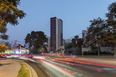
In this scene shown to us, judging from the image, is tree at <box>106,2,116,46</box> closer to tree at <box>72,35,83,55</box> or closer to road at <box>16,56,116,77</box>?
road at <box>16,56,116,77</box>

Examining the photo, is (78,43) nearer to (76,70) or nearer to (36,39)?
(36,39)

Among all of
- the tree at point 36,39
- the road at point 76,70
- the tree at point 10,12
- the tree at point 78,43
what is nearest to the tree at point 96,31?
the tree at point 78,43

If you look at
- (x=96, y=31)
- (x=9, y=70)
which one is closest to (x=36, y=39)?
(x=96, y=31)

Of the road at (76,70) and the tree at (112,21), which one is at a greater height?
the tree at (112,21)

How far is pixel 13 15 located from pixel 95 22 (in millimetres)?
35938

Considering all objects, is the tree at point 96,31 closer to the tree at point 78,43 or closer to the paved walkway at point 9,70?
the tree at point 78,43

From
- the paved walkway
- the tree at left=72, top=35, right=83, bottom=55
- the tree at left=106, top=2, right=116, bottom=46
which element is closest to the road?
the paved walkway

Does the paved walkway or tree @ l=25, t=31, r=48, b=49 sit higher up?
tree @ l=25, t=31, r=48, b=49

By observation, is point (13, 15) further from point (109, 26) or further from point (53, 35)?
point (53, 35)

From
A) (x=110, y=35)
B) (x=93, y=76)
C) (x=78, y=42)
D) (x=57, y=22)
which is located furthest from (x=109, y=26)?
(x=57, y=22)

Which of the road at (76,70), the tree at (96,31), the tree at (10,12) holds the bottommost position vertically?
the road at (76,70)

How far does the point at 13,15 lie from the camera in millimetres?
7816

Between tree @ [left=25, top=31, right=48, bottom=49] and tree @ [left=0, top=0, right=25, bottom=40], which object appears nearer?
tree @ [left=0, top=0, right=25, bottom=40]

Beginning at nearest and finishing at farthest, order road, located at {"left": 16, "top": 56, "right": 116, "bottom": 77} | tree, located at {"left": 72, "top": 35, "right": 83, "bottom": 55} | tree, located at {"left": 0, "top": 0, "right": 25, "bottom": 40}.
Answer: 1. tree, located at {"left": 0, "top": 0, "right": 25, "bottom": 40}
2. road, located at {"left": 16, "top": 56, "right": 116, "bottom": 77}
3. tree, located at {"left": 72, "top": 35, "right": 83, "bottom": 55}
